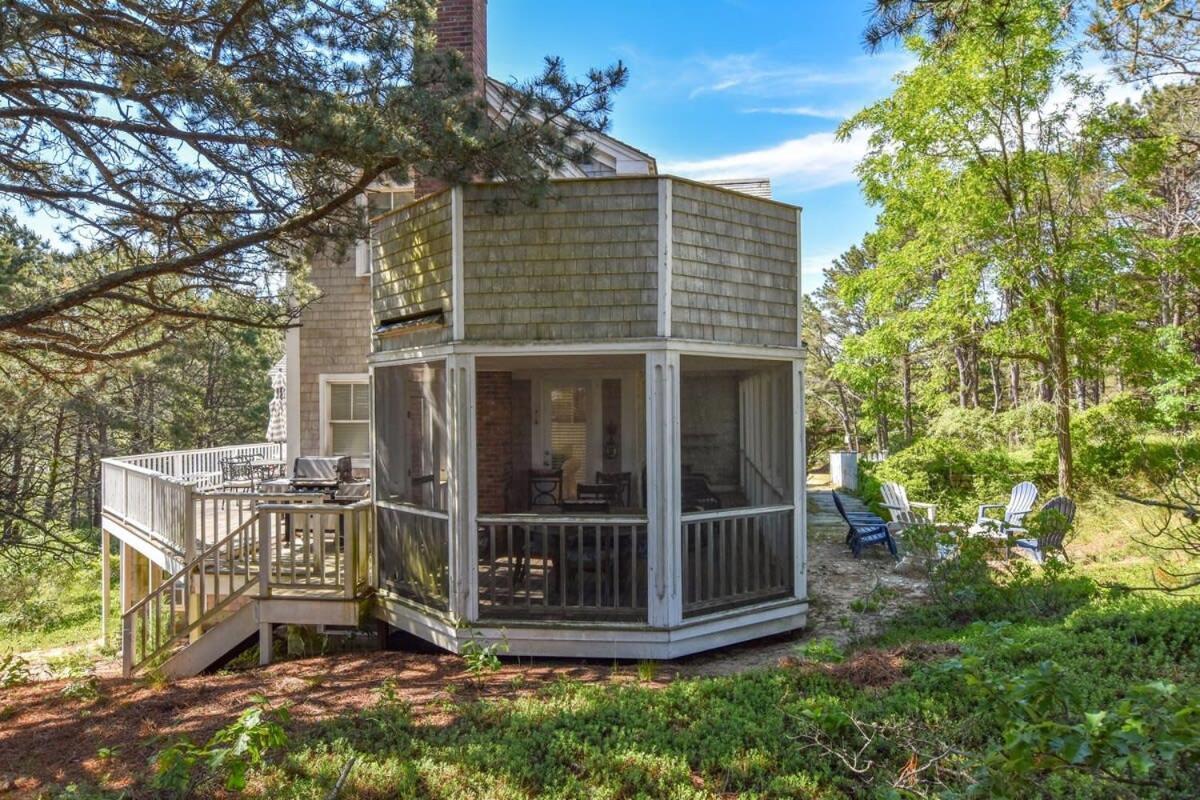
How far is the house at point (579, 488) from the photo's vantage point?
6.46 meters

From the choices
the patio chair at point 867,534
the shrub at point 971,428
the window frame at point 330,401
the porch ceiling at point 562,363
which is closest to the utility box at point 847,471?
the shrub at point 971,428

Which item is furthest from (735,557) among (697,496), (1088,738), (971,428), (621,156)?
(971,428)

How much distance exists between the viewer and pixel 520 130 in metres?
6.38

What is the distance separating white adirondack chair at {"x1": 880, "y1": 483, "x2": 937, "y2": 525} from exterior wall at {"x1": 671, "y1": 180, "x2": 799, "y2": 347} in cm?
699

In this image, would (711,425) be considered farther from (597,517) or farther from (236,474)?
(236,474)

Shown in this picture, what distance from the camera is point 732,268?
6.88 m

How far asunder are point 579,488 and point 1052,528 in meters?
5.47

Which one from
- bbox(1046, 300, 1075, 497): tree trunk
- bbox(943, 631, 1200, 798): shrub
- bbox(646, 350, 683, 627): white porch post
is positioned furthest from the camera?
bbox(1046, 300, 1075, 497): tree trunk

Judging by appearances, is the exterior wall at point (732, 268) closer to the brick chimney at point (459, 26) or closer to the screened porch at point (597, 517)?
the screened porch at point (597, 517)

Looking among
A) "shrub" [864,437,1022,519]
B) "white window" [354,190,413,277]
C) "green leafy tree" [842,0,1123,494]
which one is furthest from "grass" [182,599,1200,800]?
"shrub" [864,437,1022,519]

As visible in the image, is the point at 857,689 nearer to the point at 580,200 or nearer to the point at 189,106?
the point at 580,200

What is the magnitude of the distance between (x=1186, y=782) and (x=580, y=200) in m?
5.71

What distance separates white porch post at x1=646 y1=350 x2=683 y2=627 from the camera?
6.41 meters

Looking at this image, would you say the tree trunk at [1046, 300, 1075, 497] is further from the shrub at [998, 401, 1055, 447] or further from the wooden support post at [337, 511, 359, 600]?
the wooden support post at [337, 511, 359, 600]
